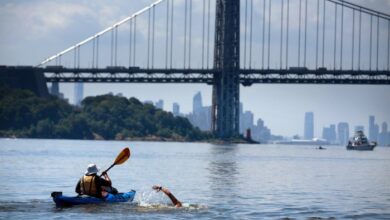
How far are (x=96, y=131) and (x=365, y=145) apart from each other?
1403 inches

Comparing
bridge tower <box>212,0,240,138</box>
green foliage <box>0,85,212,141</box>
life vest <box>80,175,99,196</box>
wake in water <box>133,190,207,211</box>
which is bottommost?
wake in water <box>133,190,207,211</box>

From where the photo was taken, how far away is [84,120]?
506ft

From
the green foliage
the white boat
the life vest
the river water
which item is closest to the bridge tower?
the green foliage

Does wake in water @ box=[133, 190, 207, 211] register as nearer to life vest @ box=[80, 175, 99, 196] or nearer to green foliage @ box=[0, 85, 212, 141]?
life vest @ box=[80, 175, 99, 196]

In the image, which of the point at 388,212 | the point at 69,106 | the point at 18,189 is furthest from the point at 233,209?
the point at 69,106

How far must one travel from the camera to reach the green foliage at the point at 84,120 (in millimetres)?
151000

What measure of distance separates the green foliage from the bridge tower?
345 inches

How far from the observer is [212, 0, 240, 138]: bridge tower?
140 meters

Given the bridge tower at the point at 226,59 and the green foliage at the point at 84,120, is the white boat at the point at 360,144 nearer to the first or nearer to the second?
the bridge tower at the point at 226,59

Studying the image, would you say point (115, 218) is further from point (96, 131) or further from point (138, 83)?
point (96, 131)

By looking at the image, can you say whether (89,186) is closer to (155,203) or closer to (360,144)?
(155,203)

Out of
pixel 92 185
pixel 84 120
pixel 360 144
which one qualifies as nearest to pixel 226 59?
pixel 360 144

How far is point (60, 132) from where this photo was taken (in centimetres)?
15188

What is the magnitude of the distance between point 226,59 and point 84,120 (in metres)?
24.5
